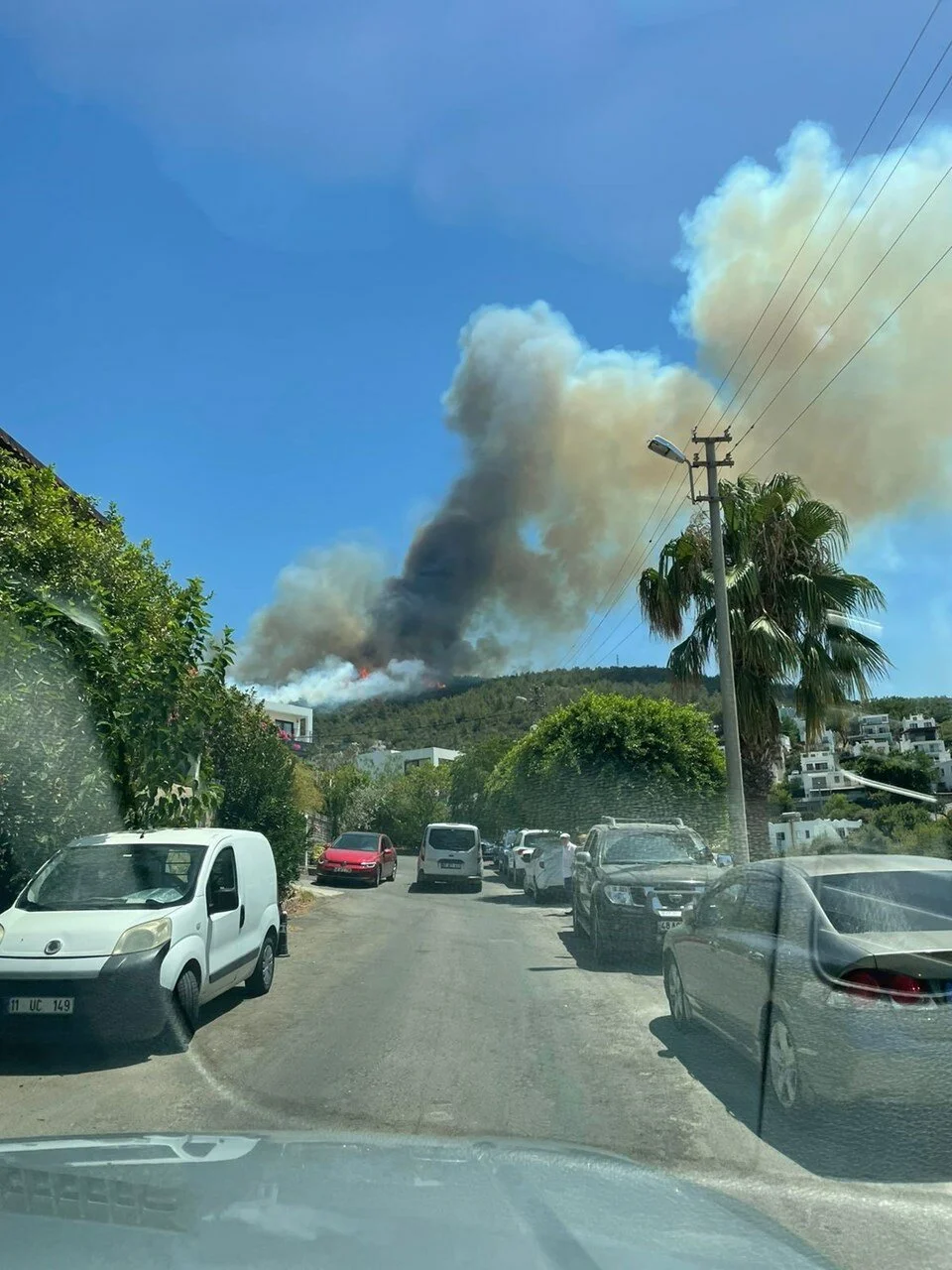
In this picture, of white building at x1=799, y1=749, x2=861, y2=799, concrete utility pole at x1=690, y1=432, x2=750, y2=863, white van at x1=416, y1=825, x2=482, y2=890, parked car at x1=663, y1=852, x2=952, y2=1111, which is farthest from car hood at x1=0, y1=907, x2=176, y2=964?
white building at x1=799, y1=749, x2=861, y2=799

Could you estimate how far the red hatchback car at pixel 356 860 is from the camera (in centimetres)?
2727

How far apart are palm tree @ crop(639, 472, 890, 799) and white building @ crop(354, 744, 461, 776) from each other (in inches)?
2244

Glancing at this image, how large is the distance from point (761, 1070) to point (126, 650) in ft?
22.5

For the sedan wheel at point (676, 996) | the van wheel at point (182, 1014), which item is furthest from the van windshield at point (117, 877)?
the sedan wheel at point (676, 996)

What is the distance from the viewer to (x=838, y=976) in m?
4.96

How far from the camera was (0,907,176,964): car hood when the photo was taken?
6.69 metres

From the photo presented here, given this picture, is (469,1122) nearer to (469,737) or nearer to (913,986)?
(913,986)

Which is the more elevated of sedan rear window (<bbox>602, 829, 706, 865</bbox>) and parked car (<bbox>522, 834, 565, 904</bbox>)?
sedan rear window (<bbox>602, 829, 706, 865</bbox>)

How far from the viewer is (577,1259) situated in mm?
2379

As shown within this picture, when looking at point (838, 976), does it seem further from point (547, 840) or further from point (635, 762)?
point (547, 840)

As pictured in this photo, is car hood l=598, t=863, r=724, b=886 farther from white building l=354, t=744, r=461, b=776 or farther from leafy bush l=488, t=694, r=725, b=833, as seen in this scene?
white building l=354, t=744, r=461, b=776

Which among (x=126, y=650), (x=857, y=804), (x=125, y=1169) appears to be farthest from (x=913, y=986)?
(x=857, y=804)

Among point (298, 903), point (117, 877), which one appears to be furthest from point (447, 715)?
point (117, 877)

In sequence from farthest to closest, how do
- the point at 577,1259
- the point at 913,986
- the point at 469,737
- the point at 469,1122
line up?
1. the point at 469,737
2. the point at 469,1122
3. the point at 913,986
4. the point at 577,1259
